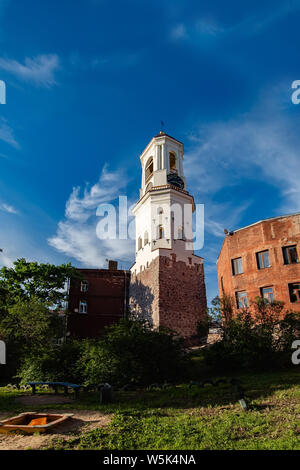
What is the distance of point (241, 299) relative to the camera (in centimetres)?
2247

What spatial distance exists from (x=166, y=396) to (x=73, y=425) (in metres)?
4.68

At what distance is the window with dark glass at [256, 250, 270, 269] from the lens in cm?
2159

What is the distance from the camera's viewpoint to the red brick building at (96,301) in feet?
106

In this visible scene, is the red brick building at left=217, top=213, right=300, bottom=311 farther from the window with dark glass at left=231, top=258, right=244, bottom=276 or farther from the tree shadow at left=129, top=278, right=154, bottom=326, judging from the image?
the tree shadow at left=129, top=278, right=154, bottom=326

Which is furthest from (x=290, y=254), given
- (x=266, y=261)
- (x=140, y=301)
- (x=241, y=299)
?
(x=140, y=301)

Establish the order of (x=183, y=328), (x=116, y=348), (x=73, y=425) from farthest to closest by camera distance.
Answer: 1. (x=183, y=328)
2. (x=116, y=348)
3. (x=73, y=425)

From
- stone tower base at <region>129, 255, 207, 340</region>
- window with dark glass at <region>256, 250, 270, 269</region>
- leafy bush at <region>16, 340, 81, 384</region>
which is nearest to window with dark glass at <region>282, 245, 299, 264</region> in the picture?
window with dark glass at <region>256, 250, 270, 269</region>

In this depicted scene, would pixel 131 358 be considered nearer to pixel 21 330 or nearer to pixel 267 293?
pixel 267 293

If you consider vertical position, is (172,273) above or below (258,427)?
above

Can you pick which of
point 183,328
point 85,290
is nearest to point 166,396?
point 183,328

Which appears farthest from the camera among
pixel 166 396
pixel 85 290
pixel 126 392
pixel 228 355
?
pixel 85 290

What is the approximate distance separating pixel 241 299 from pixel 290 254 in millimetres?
4776
